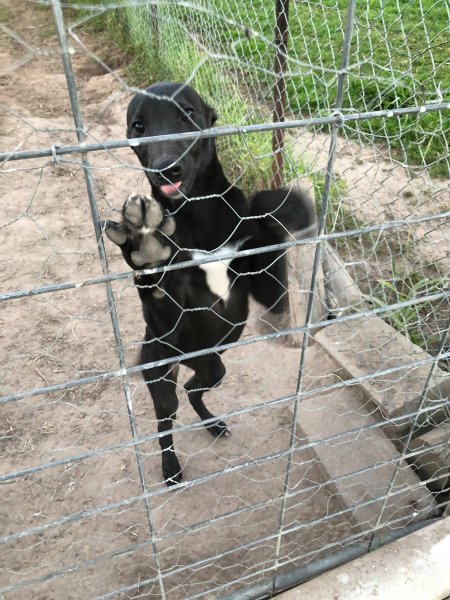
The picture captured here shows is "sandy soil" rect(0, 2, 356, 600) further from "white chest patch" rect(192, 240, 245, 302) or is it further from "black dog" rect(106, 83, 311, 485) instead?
"white chest patch" rect(192, 240, 245, 302)

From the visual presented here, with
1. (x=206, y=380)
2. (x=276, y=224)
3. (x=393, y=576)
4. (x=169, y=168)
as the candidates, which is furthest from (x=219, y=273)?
(x=393, y=576)

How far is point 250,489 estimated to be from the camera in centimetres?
192

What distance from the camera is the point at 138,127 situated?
1421 mm

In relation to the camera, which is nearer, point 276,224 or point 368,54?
point 276,224

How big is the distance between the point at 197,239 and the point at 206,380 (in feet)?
1.91

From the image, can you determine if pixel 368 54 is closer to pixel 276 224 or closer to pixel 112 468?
pixel 276 224

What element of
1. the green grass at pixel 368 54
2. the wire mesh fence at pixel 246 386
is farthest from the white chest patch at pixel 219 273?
the green grass at pixel 368 54

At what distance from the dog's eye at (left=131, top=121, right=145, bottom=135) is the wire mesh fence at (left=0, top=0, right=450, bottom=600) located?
112 mm

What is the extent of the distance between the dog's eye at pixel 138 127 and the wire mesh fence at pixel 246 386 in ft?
0.37

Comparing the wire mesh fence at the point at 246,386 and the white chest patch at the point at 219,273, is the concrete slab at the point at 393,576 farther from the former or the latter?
the white chest patch at the point at 219,273

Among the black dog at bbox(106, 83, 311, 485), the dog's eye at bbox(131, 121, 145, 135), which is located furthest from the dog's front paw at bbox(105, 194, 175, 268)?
the dog's eye at bbox(131, 121, 145, 135)

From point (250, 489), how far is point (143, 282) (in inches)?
42.7

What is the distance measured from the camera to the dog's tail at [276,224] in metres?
1.34

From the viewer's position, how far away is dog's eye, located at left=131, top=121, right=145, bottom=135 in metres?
1.41
